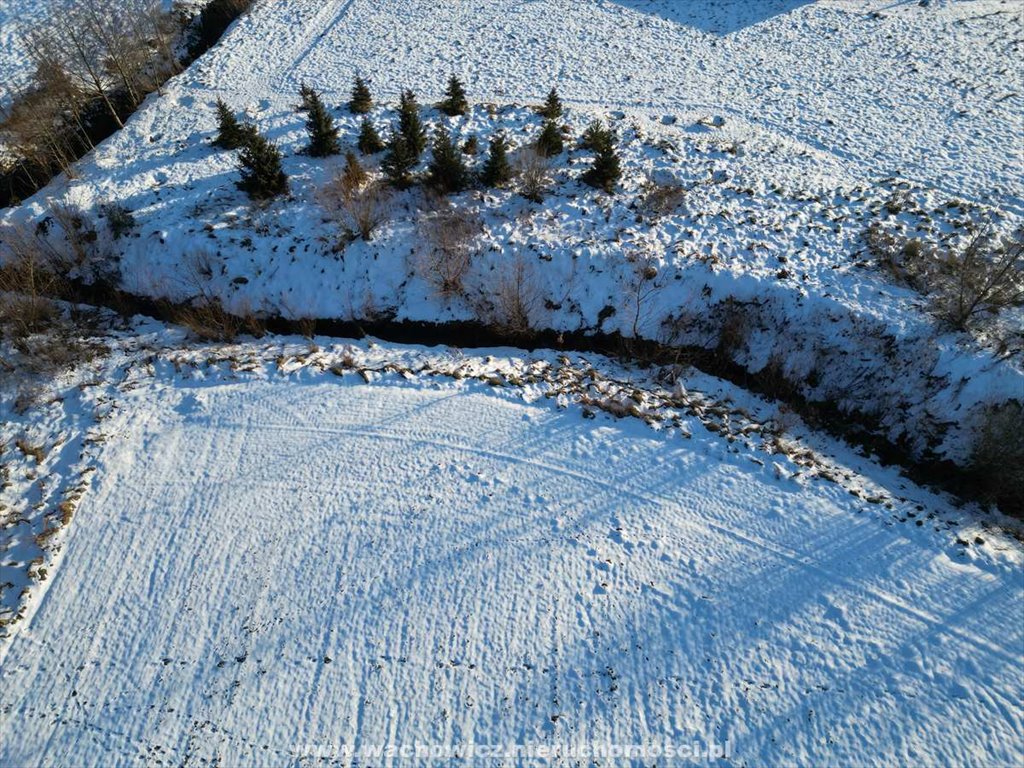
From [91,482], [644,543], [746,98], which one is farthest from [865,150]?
[91,482]

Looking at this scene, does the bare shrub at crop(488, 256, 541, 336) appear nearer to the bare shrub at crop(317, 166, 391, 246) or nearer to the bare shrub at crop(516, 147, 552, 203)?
the bare shrub at crop(516, 147, 552, 203)

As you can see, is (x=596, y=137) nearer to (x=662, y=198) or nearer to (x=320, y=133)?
(x=662, y=198)

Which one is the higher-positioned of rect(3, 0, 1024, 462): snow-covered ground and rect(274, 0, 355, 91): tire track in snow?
rect(274, 0, 355, 91): tire track in snow

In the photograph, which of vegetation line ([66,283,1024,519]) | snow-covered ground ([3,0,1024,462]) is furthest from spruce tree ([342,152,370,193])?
vegetation line ([66,283,1024,519])

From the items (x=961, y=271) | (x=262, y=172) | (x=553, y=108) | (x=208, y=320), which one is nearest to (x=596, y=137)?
(x=553, y=108)

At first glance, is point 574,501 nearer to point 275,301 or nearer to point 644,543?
point 644,543
